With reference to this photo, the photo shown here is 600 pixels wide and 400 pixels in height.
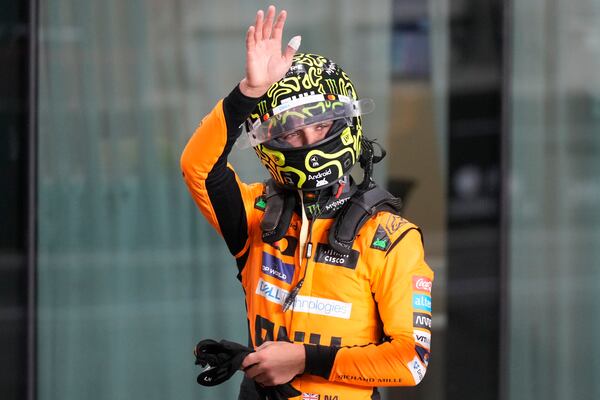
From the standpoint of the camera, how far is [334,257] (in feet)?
9.04

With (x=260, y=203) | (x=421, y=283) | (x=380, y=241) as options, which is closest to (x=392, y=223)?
(x=380, y=241)

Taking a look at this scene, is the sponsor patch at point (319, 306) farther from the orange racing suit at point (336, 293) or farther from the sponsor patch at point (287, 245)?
the sponsor patch at point (287, 245)

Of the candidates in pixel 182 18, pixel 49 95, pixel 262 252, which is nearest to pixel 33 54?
pixel 49 95

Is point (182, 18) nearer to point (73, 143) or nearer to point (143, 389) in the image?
point (73, 143)

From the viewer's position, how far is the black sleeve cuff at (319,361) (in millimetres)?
2686

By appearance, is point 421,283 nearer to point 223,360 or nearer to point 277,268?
point 277,268

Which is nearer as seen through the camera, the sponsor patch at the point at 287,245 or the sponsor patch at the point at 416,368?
the sponsor patch at the point at 416,368

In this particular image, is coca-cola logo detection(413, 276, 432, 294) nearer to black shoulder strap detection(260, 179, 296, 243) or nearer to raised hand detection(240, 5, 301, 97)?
black shoulder strap detection(260, 179, 296, 243)

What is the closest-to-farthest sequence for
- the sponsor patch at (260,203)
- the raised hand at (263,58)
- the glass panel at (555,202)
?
the raised hand at (263,58) → the sponsor patch at (260,203) → the glass panel at (555,202)

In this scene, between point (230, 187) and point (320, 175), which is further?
point (230, 187)

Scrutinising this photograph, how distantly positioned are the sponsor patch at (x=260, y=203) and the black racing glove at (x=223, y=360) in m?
0.43

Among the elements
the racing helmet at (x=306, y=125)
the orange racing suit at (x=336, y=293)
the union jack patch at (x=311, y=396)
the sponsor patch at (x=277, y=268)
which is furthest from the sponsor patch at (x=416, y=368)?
the racing helmet at (x=306, y=125)

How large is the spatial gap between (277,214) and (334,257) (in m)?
0.21

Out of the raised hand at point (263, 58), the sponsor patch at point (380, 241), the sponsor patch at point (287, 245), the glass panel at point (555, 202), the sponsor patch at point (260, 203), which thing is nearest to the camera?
the raised hand at point (263, 58)
